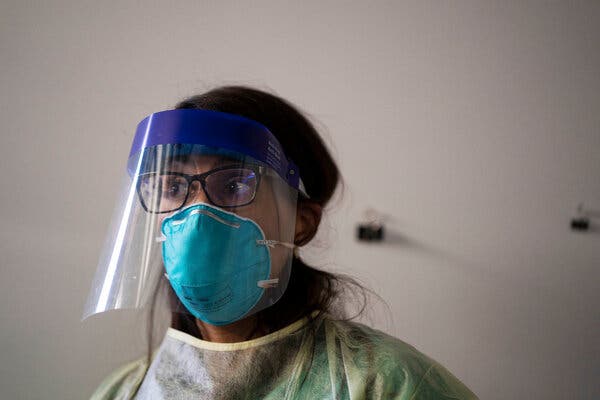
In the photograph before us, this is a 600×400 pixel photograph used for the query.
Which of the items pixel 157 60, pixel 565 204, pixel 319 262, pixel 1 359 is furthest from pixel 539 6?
pixel 1 359

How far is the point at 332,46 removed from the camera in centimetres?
120

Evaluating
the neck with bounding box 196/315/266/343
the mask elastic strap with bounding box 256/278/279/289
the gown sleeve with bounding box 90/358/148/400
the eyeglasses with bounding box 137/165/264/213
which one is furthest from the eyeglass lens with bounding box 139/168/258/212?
the gown sleeve with bounding box 90/358/148/400

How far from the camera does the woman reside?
0.60 meters

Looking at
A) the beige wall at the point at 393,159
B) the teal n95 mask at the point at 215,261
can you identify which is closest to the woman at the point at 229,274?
the teal n95 mask at the point at 215,261

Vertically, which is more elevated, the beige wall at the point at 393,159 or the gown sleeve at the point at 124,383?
the beige wall at the point at 393,159

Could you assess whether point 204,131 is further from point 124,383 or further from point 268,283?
point 124,383

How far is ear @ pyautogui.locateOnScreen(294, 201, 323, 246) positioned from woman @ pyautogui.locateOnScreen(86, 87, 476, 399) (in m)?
0.07

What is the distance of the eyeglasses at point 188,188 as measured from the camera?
25.0 inches

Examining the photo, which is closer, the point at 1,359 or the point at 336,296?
the point at 336,296

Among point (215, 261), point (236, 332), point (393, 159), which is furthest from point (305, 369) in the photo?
point (393, 159)

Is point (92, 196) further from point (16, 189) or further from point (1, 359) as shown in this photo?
point (1, 359)

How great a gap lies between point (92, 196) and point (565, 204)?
155cm

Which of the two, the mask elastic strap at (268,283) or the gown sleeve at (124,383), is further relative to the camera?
the gown sleeve at (124,383)

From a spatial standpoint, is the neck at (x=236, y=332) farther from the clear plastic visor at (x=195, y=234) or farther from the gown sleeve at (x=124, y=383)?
the gown sleeve at (x=124, y=383)
